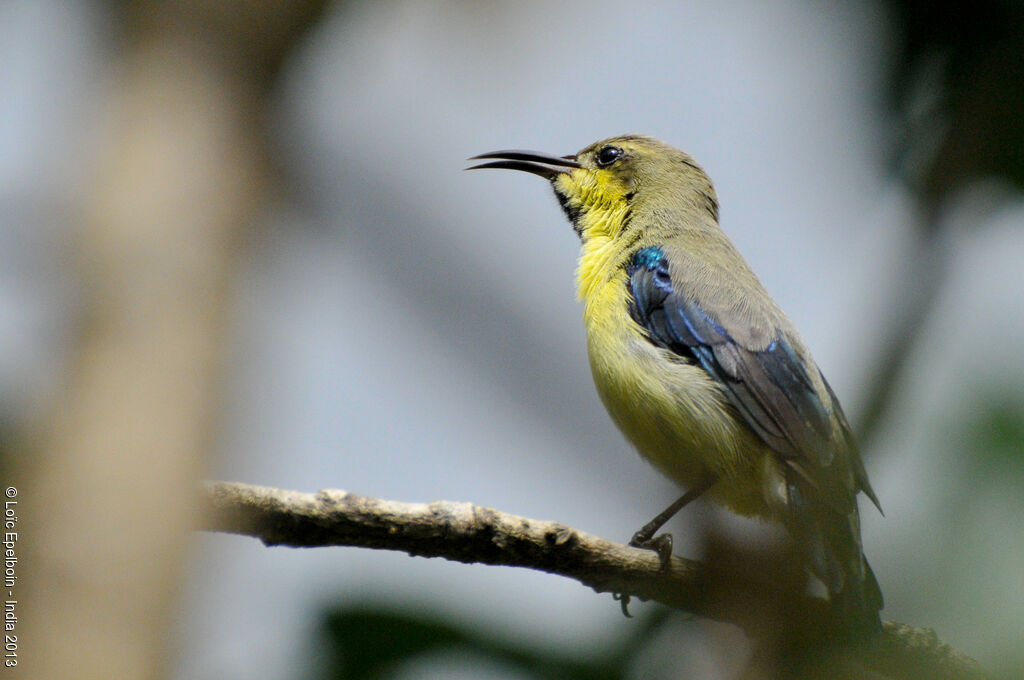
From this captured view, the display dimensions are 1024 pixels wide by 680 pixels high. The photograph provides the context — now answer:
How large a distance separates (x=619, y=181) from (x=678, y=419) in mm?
2458

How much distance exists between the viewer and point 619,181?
7523 mm

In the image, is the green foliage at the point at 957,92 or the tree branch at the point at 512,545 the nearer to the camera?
the tree branch at the point at 512,545

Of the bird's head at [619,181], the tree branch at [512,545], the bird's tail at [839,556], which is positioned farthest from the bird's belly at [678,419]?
the bird's head at [619,181]

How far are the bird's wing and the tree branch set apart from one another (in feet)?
3.74

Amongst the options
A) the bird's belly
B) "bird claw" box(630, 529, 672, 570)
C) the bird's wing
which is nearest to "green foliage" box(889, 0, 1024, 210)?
the bird's wing

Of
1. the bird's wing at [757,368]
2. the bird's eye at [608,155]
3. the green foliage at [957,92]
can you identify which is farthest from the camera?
the bird's eye at [608,155]

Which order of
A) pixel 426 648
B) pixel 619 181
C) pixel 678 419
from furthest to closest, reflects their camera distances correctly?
1. pixel 619 181
2. pixel 678 419
3. pixel 426 648

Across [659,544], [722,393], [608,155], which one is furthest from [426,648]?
[608,155]

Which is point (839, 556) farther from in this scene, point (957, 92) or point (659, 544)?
point (957, 92)

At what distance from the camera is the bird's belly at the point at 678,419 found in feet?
18.2

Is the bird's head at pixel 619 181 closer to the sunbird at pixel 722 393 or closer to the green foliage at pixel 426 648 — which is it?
the sunbird at pixel 722 393

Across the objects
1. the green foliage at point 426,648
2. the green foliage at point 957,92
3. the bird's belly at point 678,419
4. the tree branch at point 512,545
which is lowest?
the green foliage at point 426,648

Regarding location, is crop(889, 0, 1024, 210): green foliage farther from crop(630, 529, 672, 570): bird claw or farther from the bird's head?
the bird's head

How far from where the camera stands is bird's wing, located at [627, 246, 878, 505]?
5402 mm
